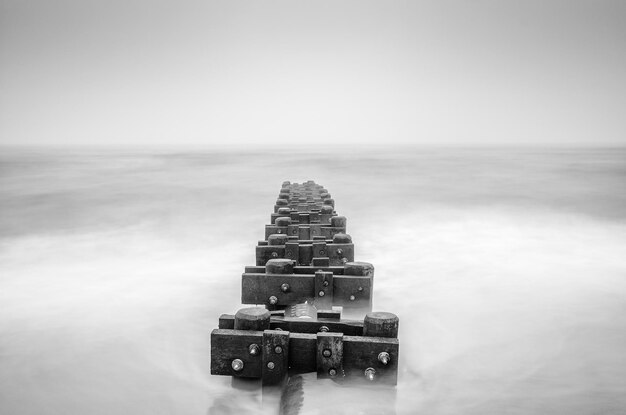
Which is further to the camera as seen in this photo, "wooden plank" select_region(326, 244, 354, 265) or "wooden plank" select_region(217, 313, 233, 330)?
"wooden plank" select_region(326, 244, 354, 265)

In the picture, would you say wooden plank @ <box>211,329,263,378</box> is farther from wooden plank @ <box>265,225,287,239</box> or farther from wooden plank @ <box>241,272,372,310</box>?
wooden plank @ <box>265,225,287,239</box>

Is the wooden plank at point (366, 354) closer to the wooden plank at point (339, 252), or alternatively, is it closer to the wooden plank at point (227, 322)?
the wooden plank at point (227, 322)

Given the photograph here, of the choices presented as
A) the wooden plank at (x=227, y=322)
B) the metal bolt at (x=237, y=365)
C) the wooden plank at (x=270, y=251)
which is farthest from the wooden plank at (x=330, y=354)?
the wooden plank at (x=270, y=251)

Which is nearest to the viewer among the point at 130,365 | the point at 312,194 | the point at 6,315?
the point at 130,365

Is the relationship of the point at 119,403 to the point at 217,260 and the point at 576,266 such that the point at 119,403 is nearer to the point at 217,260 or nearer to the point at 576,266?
the point at 217,260

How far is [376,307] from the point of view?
22.6 ft

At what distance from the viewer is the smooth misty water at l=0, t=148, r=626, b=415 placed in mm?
4020

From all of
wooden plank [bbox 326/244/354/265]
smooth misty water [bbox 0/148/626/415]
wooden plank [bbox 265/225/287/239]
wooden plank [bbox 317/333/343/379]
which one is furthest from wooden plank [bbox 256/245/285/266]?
wooden plank [bbox 317/333/343/379]

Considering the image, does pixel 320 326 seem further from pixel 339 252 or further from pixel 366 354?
pixel 339 252

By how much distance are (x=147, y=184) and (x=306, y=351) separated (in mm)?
30741

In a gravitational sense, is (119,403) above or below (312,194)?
below

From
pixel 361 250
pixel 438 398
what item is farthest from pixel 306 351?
pixel 361 250

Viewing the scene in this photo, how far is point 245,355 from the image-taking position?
2.88 m

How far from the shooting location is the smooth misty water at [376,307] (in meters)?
4.02
